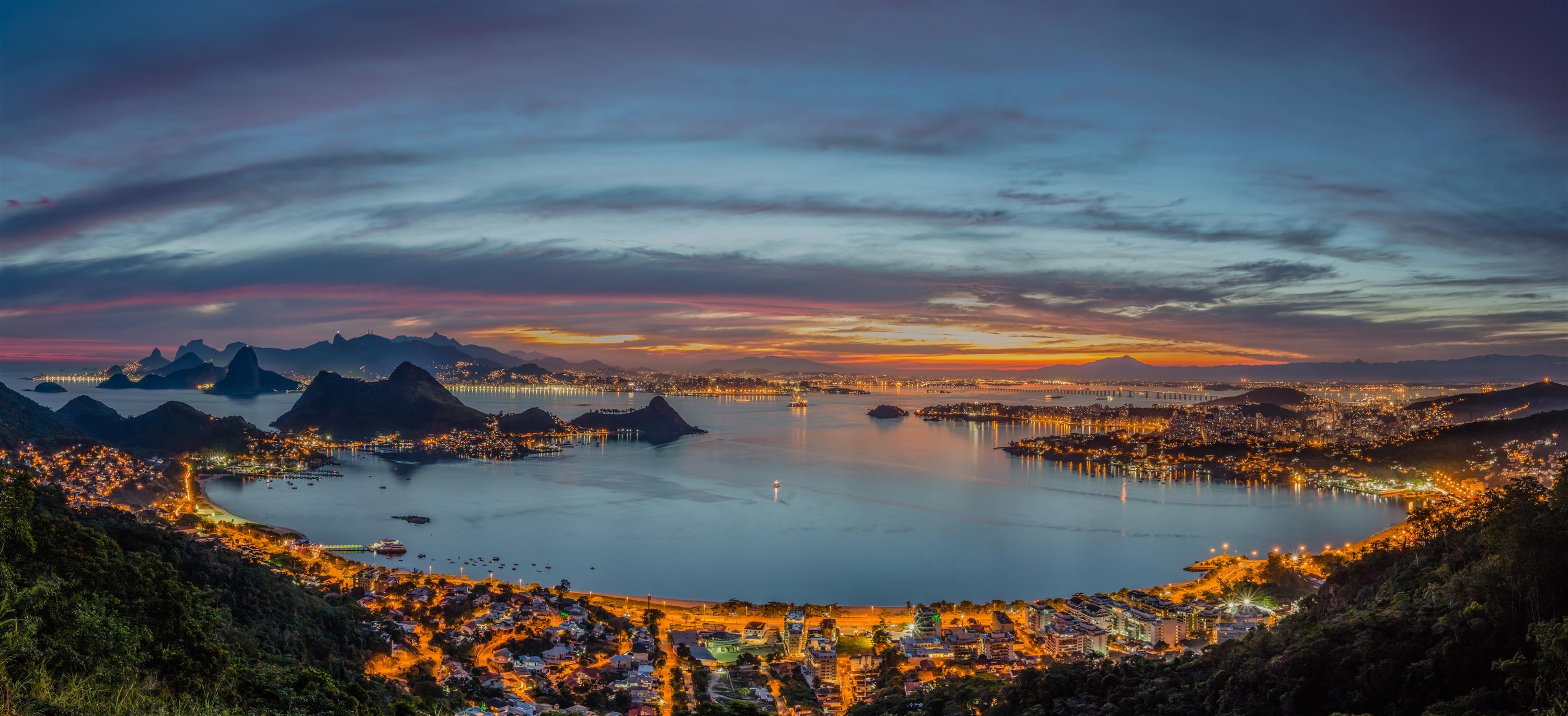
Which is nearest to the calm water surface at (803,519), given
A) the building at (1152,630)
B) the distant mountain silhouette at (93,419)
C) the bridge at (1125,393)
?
the building at (1152,630)

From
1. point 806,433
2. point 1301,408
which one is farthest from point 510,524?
point 1301,408

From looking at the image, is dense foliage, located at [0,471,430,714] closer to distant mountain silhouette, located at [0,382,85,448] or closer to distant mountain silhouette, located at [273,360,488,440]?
distant mountain silhouette, located at [0,382,85,448]

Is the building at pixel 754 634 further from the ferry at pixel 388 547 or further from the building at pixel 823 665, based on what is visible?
the ferry at pixel 388 547

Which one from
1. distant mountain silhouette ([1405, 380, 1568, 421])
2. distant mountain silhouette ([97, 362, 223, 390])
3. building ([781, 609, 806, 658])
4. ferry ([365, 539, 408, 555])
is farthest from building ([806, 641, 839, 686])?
distant mountain silhouette ([97, 362, 223, 390])

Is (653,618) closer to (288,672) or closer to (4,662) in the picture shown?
(288,672)

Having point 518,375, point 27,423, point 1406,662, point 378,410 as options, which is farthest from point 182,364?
point 1406,662

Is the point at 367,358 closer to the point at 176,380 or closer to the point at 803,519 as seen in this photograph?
the point at 176,380
